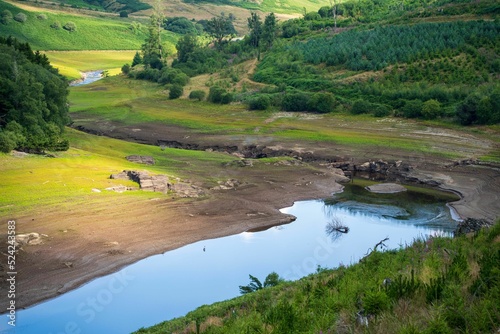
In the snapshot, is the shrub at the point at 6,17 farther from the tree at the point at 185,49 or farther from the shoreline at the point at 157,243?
the shoreline at the point at 157,243

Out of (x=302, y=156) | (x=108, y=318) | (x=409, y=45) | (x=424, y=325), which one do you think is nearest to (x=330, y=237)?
(x=108, y=318)

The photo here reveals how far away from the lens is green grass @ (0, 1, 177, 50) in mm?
168738

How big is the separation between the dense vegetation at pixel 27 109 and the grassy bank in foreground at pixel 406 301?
39497 millimetres

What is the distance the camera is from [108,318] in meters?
30.6

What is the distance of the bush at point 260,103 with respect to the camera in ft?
300

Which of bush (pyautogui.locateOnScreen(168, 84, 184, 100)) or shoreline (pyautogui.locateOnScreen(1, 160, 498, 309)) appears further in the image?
bush (pyautogui.locateOnScreen(168, 84, 184, 100))

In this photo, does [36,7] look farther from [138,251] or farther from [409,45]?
[138,251]

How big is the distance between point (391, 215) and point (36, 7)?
568 feet

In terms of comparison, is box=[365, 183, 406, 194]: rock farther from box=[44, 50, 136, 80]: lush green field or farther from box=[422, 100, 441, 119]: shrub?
box=[44, 50, 136, 80]: lush green field

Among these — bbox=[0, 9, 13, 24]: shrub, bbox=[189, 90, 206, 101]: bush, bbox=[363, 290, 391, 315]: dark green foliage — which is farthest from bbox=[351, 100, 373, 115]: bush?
bbox=[0, 9, 13, 24]: shrub

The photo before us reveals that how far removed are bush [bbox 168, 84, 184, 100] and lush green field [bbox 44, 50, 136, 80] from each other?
45812 mm

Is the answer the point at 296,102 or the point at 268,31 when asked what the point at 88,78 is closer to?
A: the point at 268,31

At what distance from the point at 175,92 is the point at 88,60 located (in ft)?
235

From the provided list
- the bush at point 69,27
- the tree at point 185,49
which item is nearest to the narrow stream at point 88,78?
the tree at point 185,49
